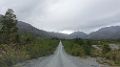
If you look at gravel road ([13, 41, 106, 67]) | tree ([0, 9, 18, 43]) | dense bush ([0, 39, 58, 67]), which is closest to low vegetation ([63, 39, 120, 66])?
gravel road ([13, 41, 106, 67])

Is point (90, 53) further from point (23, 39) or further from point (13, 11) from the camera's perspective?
point (13, 11)

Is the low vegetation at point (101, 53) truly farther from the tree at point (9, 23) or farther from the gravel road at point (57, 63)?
the tree at point (9, 23)

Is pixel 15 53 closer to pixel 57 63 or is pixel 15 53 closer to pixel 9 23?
pixel 57 63

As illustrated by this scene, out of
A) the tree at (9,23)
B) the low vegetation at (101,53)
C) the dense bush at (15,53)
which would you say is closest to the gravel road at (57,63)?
the dense bush at (15,53)

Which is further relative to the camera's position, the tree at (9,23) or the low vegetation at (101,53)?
the tree at (9,23)

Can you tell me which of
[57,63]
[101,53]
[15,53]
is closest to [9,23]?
[101,53]

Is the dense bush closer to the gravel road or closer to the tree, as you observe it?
Result: the gravel road

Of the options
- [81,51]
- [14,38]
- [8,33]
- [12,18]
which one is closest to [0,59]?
[81,51]

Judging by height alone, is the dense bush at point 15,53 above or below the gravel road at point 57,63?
above

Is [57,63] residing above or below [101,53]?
below

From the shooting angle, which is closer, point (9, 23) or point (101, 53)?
point (101, 53)

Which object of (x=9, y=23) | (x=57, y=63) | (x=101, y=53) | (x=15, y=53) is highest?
(x=9, y=23)

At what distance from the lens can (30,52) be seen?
129ft

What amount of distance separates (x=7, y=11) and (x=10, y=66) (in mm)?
56009
